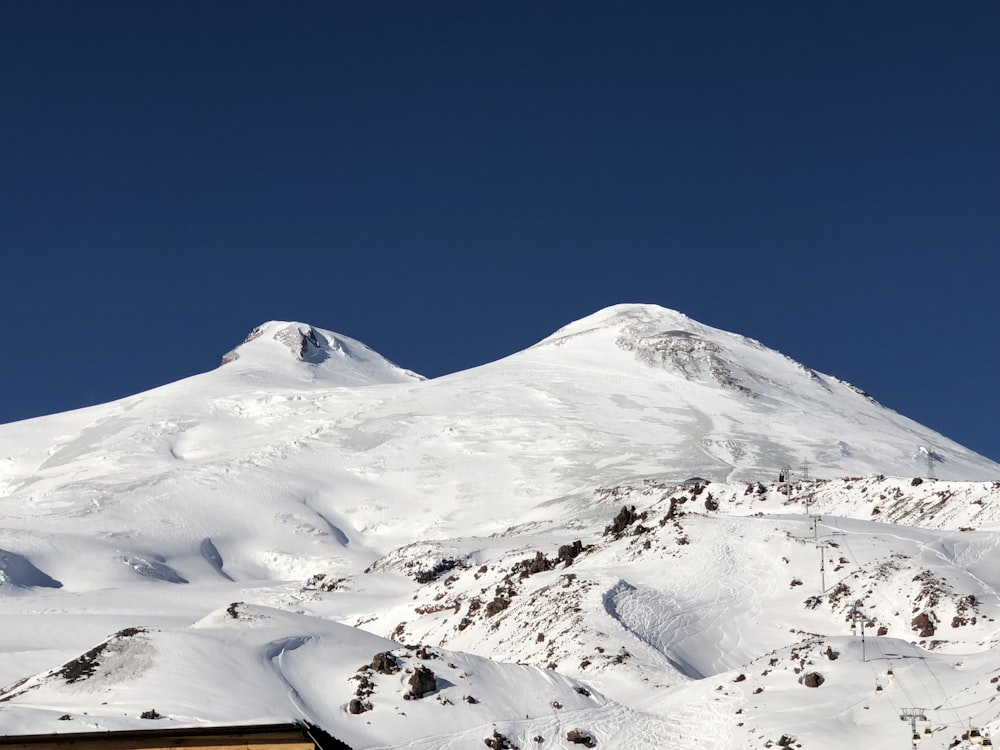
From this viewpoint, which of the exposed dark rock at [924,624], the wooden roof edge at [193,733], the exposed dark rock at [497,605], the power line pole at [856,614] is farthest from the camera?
the exposed dark rock at [497,605]

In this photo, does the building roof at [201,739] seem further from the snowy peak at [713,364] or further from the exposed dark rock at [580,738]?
the snowy peak at [713,364]

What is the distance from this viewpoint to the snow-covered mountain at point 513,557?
39.3 metres

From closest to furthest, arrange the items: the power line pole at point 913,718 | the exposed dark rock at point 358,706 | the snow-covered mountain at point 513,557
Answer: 1. the power line pole at point 913,718
2. the exposed dark rock at point 358,706
3. the snow-covered mountain at point 513,557

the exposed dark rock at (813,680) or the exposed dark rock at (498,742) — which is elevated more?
the exposed dark rock at (813,680)

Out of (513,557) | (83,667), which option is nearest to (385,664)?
(83,667)

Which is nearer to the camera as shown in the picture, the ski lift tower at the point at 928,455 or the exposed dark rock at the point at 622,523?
the exposed dark rock at the point at 622,523

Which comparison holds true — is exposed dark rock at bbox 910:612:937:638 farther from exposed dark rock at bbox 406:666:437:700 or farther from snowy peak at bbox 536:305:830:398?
snowy peak at bbox 536:305:830:398

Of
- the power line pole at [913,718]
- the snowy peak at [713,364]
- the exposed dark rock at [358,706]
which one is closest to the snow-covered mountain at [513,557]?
the exposed dark rock at [358,706]

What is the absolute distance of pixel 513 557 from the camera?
78.5m

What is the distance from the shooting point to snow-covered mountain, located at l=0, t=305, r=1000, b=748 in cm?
3934

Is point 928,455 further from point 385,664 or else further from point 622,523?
point 385,664

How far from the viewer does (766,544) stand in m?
64.9

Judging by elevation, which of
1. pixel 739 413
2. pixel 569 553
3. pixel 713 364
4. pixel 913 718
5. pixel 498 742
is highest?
pixel 713 364

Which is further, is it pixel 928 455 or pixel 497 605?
pixel 928 455
